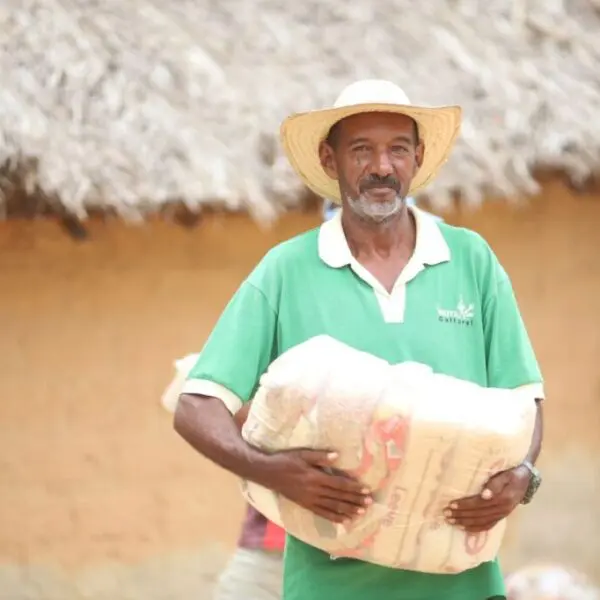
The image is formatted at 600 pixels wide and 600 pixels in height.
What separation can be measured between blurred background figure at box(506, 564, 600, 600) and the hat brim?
A: 4.24ft

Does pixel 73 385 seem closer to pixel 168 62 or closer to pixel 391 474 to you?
pixel 168 62

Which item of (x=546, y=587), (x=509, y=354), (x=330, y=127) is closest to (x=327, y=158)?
(x=330, y=127)

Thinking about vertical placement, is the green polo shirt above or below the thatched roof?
below

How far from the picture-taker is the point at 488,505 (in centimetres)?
182

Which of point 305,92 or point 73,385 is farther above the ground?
point 305,92

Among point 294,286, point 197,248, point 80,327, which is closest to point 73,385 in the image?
point 80,327

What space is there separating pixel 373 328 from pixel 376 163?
29 centimetres

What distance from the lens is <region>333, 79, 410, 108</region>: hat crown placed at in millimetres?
1994

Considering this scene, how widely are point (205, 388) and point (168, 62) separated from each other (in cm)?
231

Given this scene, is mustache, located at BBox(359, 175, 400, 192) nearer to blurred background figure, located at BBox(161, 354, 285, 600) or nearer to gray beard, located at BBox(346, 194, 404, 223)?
gray beard, located at BBox(346, 194, 404, 223)

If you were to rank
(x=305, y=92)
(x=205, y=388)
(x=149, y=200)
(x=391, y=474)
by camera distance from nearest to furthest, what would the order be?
1. (x=391, y=474)
2. (x=205, y=388)
3. (x=149, y=200)
4. (x=305, y=92)

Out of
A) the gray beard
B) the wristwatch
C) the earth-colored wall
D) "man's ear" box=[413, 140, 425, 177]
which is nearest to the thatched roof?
the earth-colored wall

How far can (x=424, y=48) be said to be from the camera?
13.5 feet

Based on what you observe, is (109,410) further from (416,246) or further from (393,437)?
(393,437)
